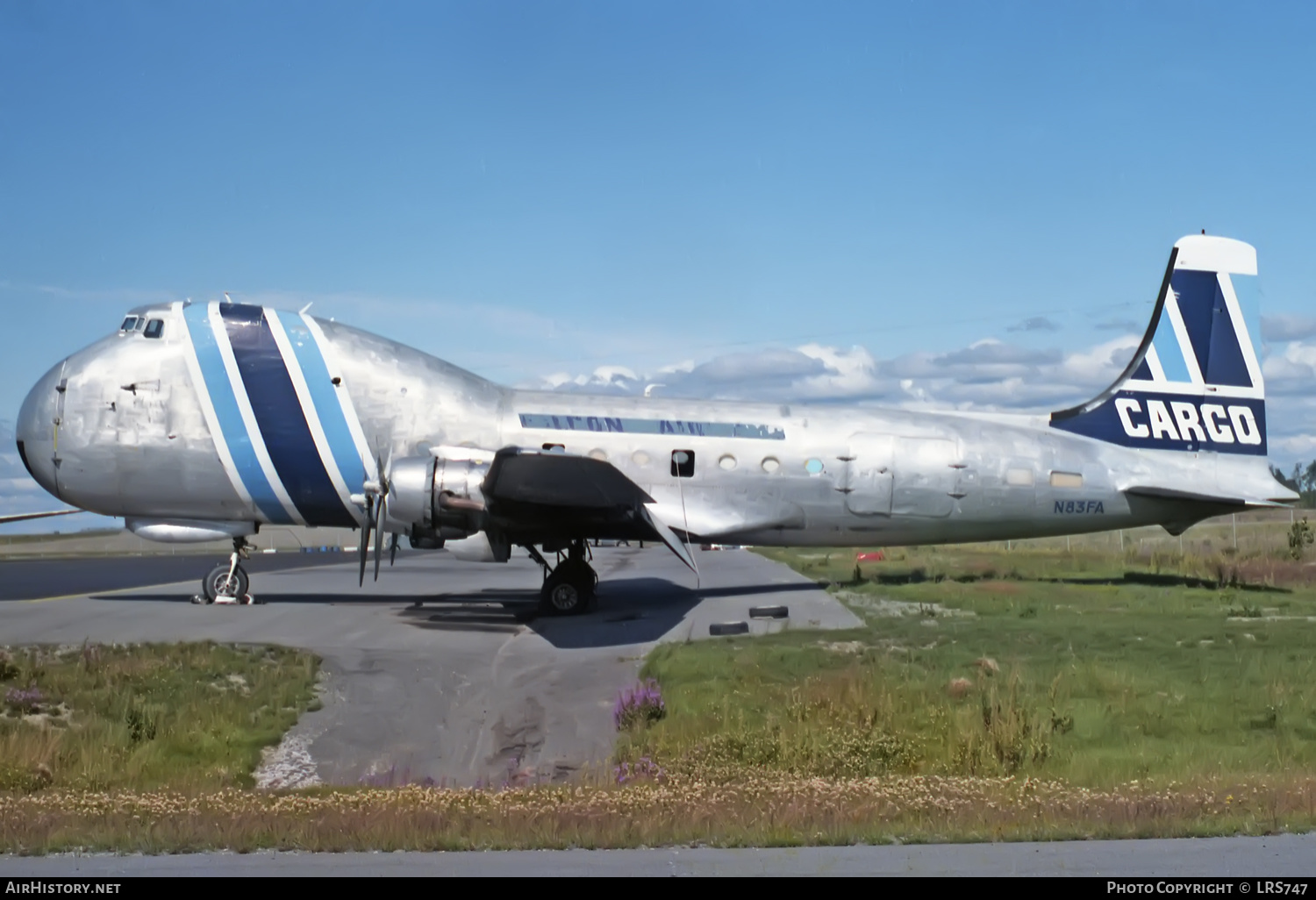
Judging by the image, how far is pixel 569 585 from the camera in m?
20.5

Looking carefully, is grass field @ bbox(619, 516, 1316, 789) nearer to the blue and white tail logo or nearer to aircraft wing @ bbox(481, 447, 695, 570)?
aircraft wing @ bbox(481, 447, 695, 570)

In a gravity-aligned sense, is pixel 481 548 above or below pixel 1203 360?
below

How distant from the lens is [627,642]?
17391mm

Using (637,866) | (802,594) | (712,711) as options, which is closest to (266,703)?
(712,711)

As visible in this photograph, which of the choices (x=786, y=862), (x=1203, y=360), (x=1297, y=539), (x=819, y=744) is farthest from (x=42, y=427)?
(x=1297, y=539)

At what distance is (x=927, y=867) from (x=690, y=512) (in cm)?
1521

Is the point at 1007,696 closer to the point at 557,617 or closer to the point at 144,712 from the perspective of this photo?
the point at 557,617

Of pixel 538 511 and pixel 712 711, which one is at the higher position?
pixel 538 511

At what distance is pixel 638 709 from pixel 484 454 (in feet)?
21.5

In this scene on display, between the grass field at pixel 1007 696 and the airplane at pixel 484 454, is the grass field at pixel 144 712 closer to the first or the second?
the airplane at pixel 484 454

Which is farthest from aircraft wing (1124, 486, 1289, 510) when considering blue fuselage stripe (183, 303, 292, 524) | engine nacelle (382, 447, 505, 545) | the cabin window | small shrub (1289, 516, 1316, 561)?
blue fuselage stripe (183, 303, 292, 524)

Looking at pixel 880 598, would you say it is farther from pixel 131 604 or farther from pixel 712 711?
pixel 131 604

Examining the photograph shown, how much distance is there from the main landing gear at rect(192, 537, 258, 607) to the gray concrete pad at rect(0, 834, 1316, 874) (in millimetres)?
15333
